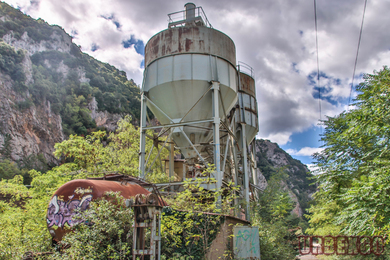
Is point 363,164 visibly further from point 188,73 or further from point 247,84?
point 247,84

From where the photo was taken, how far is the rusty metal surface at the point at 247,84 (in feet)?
81.9

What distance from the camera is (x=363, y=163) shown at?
14.5 metres

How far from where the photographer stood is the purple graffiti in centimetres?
815

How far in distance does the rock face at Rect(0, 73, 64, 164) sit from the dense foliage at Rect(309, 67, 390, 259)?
4373 centimetres

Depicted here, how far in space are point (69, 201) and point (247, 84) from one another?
19.8 metres

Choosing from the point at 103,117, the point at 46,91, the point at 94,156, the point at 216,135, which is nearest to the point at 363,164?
the point at 216,135

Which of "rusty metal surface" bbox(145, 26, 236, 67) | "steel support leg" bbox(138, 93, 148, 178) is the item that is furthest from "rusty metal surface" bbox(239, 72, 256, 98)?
"steel support leg" bbox(138, 93, 148, 178)

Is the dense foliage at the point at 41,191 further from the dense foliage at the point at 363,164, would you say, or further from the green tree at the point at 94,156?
the dense foliage at the point at 363,164

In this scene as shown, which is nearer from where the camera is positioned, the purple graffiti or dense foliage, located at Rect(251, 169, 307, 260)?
the purple graffiti

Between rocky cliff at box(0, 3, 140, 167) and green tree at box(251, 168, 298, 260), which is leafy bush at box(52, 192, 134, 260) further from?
rocky cliff at box(0, 3, 140, 167)

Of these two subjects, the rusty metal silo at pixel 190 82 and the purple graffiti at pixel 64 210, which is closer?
the purple graffiti at pixel 64 210

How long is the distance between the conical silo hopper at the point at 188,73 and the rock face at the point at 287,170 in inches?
3119

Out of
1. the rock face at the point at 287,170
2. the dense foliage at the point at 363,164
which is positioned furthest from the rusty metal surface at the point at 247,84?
the rock face at the point at 287,170

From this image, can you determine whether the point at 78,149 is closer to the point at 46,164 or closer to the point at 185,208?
the point at 185,208
